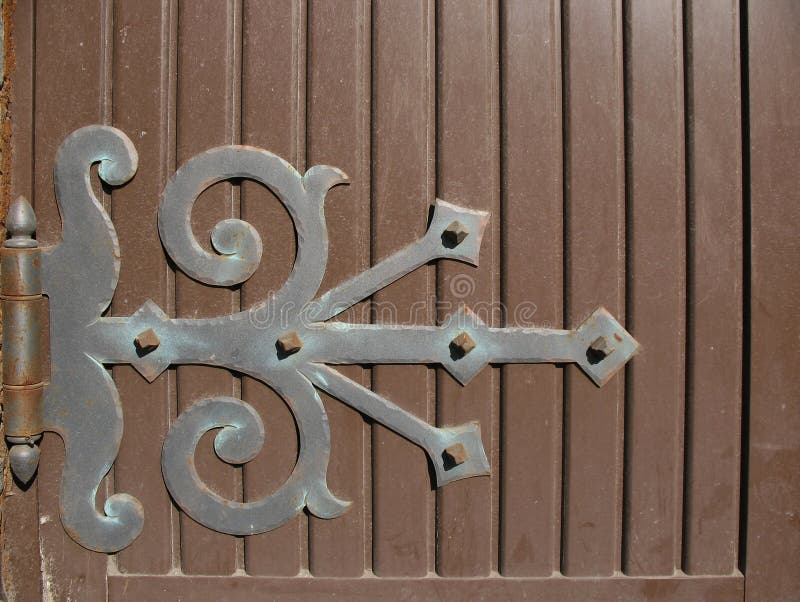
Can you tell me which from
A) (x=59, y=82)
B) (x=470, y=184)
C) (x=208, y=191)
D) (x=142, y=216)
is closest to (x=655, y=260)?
(x=470, y=184)

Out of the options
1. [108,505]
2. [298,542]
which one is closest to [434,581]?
[298,542]

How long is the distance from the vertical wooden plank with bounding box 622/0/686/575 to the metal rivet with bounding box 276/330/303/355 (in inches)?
21.2

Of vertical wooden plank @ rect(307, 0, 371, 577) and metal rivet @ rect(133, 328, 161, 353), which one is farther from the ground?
vertical wooden plank @ rect(307, 0, 371, 577)

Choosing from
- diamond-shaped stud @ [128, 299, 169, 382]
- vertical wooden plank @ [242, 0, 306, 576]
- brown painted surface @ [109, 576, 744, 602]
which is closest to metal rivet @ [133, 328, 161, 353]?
diamond-shaped stud @ [128, 299, 169, 382]

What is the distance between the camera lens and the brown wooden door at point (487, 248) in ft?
3.51

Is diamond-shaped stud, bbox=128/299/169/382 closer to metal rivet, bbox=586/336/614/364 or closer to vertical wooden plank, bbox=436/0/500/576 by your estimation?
vertical wooden plank, bbox=436/0/500/576

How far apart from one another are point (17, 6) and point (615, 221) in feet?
3.37

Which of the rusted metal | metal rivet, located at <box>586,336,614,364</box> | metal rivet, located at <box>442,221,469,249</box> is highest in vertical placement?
metal rivet, located at <box>442,221,469,249</box>

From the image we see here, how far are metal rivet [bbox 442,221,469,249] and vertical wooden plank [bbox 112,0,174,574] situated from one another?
1.49 ft

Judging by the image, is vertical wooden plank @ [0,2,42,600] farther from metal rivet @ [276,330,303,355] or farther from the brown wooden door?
metal rivet @ [276,330,303,355]

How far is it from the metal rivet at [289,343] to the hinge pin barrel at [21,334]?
0.38 meters

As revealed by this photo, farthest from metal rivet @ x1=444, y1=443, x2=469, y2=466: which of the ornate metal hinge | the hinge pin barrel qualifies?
the hinge pin barrel

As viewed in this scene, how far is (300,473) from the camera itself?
1.08m

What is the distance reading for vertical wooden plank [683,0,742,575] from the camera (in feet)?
3.53
